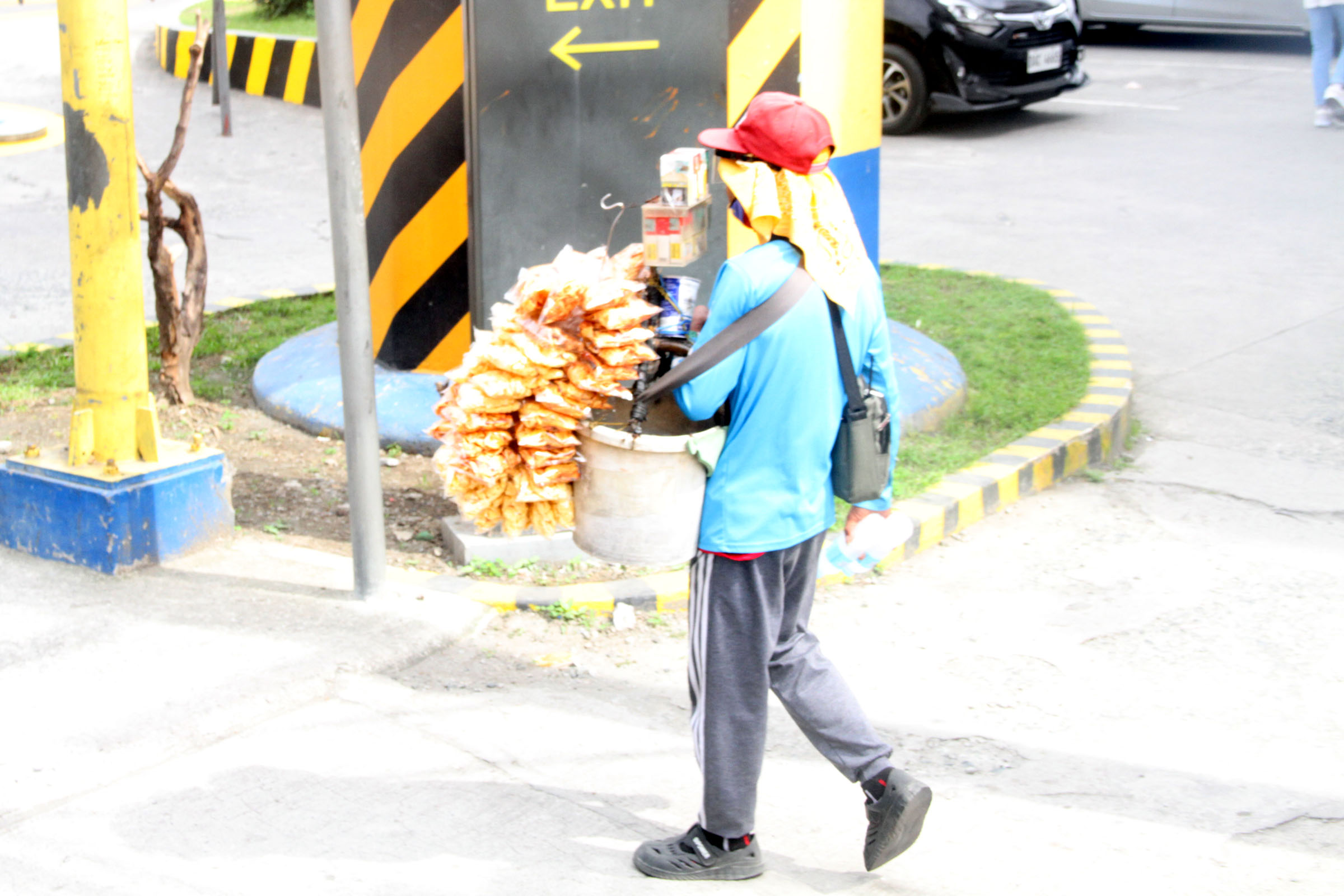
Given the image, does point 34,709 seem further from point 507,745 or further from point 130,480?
point 507,745

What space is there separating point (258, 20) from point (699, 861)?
14171mm

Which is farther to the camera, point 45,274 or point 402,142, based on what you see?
point 45,274

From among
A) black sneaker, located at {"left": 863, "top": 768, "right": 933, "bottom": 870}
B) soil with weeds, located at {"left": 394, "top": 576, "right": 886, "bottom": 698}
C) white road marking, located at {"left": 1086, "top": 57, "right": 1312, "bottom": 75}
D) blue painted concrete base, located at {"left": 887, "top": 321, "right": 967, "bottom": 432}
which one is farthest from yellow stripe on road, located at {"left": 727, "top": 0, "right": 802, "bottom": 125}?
white road marking, located at {"left": 1086, "top": 57, "right": 1312, "bottom": 75}

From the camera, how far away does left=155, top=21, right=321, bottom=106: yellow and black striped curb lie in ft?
44.0

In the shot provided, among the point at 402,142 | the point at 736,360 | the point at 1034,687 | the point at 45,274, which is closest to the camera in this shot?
the point at 736,360

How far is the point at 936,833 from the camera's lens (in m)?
3.18

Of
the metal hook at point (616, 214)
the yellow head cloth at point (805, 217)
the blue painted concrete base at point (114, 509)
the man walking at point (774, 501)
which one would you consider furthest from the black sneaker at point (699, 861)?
the blue painted concrete base at point (114, 509)

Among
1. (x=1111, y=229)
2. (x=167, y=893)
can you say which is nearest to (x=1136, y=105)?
(x=1111, y=229)

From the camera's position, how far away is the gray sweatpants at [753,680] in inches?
114

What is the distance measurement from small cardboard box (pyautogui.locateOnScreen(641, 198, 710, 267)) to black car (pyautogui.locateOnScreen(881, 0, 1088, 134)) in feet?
28.9

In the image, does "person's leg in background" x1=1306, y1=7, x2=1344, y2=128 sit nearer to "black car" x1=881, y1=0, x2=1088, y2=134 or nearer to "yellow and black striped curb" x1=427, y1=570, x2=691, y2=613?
"black car" x1=881, y1=0, x2=1088, y2=134

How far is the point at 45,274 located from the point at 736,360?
6.55 meters

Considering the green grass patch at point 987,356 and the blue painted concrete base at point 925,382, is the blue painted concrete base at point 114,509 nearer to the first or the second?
the green grass patch at point 987,356

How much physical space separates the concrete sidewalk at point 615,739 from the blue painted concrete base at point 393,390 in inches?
35.1
